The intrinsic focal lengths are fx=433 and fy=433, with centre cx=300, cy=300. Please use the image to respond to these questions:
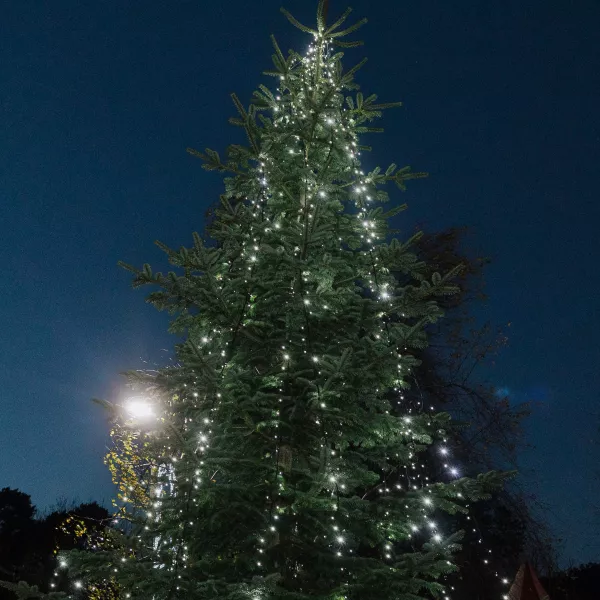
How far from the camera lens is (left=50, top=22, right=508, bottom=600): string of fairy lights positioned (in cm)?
336

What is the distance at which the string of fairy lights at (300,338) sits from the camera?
3.36 meters

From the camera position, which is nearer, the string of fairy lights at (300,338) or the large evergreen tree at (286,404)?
the large evergreen tree at (286,404)

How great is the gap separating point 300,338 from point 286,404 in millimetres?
606

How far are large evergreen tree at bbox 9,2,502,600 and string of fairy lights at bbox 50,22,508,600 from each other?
22mm

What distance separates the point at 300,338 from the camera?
4004 millimetres

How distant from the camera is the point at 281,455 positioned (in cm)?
377

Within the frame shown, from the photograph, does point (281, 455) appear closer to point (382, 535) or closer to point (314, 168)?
point (382, 535)

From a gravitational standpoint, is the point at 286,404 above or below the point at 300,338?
below

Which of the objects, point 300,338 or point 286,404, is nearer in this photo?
point 286,404

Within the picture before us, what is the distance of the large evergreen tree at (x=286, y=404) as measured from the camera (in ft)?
10.6

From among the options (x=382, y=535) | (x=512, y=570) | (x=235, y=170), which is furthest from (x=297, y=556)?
(x=512, y=570)

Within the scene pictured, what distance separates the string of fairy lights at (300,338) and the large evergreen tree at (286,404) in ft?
0.07

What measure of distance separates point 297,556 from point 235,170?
3.79m

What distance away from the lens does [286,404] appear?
12.6ft
